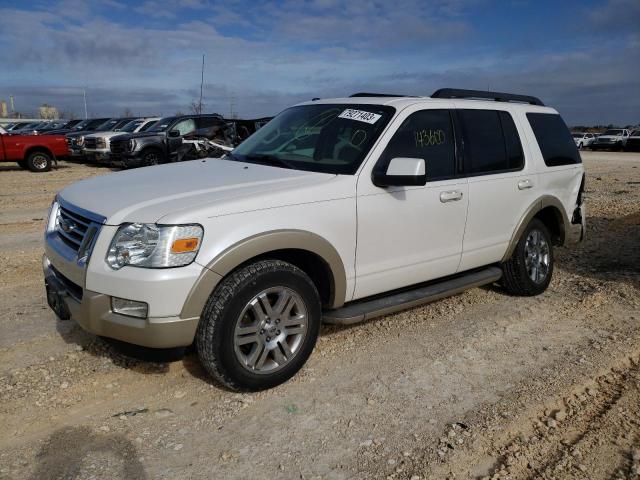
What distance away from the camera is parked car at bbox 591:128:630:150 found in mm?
36188

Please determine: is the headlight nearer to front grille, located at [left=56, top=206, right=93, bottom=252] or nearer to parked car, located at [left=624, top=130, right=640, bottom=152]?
front grille, located at [left=56, top=206, right=93, bottom=252]

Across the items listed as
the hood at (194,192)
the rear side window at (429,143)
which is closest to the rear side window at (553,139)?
the rear side window at (429,143)

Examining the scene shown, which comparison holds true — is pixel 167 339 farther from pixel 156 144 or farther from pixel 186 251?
pixel 156 144

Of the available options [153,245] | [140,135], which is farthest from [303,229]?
[140,135]

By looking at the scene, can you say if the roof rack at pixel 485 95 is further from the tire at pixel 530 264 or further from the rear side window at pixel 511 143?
the tire at pixel 530 264

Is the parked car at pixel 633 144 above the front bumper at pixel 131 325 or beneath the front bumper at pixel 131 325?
above

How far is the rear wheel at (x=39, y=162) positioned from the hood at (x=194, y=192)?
50.1ft

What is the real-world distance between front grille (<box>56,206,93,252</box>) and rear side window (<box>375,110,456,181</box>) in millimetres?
2006

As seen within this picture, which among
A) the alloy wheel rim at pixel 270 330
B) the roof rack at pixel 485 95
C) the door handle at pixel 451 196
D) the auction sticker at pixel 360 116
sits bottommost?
the alloy wheel rim at pixel 270 330

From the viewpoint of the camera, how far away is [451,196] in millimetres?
4246

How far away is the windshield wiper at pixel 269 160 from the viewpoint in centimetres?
407

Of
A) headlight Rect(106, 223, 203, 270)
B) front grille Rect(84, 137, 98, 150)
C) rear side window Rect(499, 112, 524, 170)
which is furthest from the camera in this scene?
front grille Rect(84, 137, 98, 150)

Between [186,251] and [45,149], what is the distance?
1678 centimetres

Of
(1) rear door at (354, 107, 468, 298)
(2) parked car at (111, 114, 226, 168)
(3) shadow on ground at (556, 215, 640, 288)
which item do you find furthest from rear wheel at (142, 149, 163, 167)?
(1) rear door at (354, 107, 468, 298)
